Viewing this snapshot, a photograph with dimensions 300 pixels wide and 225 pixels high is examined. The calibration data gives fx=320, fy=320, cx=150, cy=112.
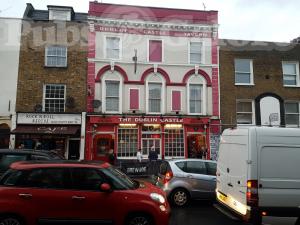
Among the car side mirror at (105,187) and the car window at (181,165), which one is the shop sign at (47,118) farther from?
the car side mirror at (105,187)

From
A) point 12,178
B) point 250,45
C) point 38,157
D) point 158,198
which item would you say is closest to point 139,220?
point 158,198

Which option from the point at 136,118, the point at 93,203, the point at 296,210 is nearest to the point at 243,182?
the point at 296,210

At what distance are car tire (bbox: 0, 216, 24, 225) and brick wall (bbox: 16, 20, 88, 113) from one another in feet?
45.5

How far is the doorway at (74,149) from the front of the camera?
20.0m

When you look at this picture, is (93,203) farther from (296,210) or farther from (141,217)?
(296,210)

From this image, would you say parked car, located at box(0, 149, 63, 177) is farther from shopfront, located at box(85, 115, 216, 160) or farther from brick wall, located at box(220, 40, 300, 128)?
brick wall, located at box(220, 40, 300, 128)

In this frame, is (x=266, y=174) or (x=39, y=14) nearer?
(x=266, y=174)

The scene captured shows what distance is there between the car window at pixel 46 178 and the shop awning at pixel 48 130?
40.1ft

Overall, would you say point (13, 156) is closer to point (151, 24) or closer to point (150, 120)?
point (150, 120)

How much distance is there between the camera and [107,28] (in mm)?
21172

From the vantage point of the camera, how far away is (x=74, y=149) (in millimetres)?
20109

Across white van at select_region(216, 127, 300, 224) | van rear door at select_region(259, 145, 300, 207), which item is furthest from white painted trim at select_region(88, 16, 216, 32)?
van rear door at select_region(259, 145, 300, 207)

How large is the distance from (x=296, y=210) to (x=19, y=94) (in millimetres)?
17610

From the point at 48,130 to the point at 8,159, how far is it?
982 cm
